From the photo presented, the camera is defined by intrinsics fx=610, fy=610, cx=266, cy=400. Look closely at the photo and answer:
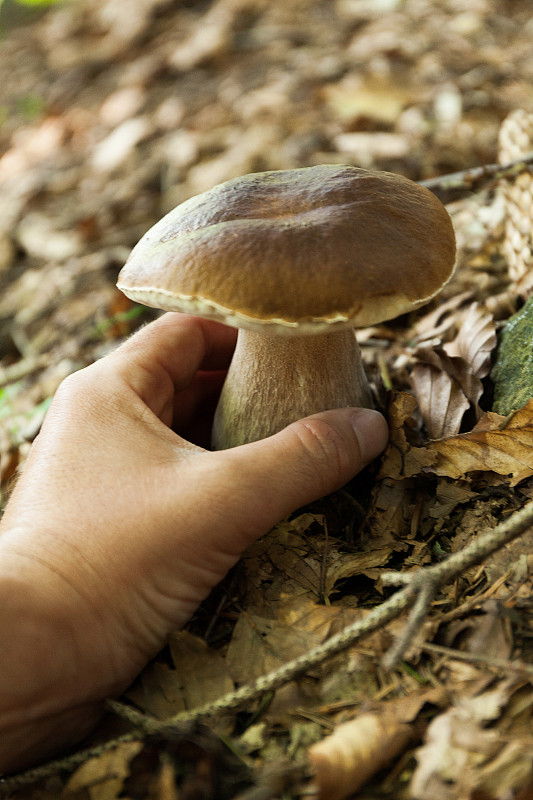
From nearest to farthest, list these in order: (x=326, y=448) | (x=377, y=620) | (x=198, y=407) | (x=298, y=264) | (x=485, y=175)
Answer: (x=377, y=620), (x=298, y=264), (x=326, y=448), (x=198, y=407), (x=485, y=175)

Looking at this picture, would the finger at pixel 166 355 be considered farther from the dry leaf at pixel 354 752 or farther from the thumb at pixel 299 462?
the dry leaf at pixel 354 752

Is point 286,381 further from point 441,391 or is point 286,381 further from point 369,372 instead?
point 369,372

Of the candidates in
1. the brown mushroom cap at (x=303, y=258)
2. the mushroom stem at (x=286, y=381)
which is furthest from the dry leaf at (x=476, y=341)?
A: the brown mushroom cap at (x=303, y=258)

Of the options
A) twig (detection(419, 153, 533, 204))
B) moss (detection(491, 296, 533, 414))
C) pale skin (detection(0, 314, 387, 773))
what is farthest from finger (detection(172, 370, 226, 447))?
twig (detection(419, 153, 533, 204))

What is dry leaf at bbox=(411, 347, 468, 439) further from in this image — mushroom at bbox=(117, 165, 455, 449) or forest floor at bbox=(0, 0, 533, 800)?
mushroom at bbox=(117, 165, 455, 449)

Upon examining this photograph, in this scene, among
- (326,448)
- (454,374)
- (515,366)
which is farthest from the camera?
(454,374)

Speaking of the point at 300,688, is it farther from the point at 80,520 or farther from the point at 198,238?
the point at 198,238

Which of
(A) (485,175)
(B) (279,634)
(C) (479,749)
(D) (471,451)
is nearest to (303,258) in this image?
(D) (471,451)
